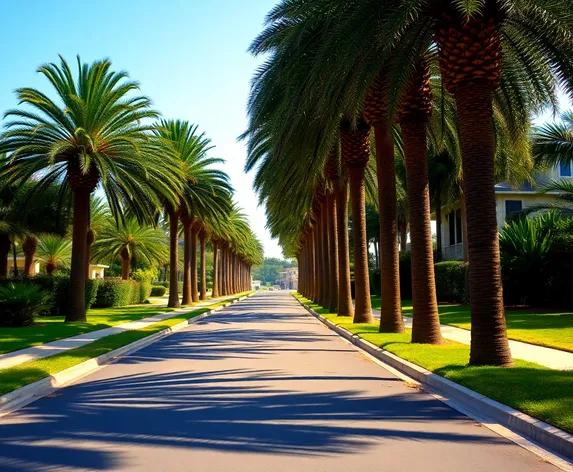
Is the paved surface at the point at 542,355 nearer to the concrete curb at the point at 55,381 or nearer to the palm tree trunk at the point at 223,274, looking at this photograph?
the concrete curb at the point at 55,381

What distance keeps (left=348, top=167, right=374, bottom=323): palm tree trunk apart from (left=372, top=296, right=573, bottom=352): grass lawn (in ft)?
11.0

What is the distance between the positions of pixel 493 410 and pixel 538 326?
14578 millimetres

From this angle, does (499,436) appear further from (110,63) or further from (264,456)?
(110,63)

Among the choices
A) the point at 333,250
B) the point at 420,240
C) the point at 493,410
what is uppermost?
the point at 333,250

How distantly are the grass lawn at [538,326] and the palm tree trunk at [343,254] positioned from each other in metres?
4.33

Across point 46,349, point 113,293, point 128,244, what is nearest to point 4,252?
point 113,293

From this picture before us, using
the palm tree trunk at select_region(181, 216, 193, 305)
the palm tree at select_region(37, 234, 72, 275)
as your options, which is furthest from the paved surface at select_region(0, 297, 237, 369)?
the palm tree at select_region(37, 234, 72, 275)

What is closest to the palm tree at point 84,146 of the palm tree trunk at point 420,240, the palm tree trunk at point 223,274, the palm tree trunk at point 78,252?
the palm tree trunk at point 78,252

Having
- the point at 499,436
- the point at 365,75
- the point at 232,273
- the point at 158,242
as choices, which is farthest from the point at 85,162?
A: the point at 232,273

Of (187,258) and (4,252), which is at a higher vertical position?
(187,258)

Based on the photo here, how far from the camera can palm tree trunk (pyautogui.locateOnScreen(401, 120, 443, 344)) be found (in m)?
16.1

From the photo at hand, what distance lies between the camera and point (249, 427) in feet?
25.2

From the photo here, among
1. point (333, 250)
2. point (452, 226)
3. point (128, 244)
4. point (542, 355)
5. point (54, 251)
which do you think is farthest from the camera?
point (54, 251)

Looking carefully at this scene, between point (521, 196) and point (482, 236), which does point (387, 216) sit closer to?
point (482, 236)
